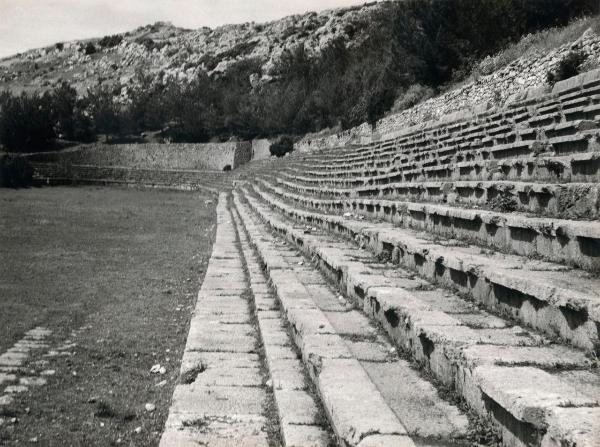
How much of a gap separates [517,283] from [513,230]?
1173 millimetres

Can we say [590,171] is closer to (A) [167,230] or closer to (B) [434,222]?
(B) [434,222]

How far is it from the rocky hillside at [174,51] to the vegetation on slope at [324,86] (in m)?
2.79

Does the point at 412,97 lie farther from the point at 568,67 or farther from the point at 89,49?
the point at 89,49

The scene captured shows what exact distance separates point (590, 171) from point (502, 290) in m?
1.74

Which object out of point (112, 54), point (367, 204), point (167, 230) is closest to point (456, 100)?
point (167, 230)

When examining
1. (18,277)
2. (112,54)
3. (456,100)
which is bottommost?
(18,277)

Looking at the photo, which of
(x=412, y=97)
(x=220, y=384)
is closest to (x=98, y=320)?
(x=220, y=384)

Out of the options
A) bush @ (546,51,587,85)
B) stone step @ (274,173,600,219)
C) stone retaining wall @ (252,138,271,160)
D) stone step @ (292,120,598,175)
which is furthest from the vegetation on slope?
stone step @ (274,173,600,219)

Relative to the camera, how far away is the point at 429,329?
2789 millimetres

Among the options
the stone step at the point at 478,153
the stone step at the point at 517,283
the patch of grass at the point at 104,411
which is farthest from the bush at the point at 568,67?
the patch of grass at the point at 104,411

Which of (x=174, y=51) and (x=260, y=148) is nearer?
(x=260, y=148)

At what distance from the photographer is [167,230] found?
13867 millimetres

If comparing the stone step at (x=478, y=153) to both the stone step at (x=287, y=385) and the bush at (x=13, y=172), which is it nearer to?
the stone step at (x=287, y=385)

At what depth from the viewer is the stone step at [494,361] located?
1742mm
